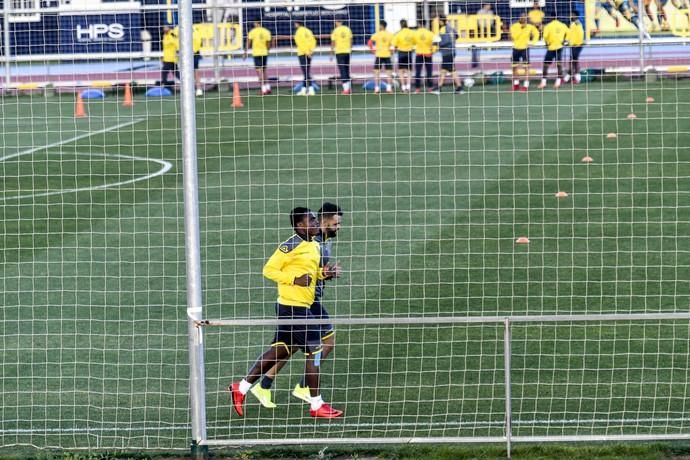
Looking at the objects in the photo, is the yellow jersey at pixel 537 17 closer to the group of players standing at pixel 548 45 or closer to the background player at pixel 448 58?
the group of players standing at pixel 548 45

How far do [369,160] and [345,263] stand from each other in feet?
21.4

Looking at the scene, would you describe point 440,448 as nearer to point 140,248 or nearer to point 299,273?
point 299,273

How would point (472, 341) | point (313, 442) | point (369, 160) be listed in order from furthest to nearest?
point (369, 160) < point (472, 341) < point (313, 442)

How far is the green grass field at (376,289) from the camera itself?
10.6 metres

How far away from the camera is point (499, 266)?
50.2 ft

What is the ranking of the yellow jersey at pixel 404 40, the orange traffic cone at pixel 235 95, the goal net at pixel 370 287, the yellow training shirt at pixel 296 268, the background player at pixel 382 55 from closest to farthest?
the goal net at pixel 370 287
the yellow training shirt at pixel 296 268
the orange traffic cone at pixel 235 95
the background player at pixel 382 55
the yellow jersey at pixel 404 40

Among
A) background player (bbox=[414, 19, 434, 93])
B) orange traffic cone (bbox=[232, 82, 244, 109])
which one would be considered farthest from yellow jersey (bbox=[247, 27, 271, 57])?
orange traffic cone (bbox=[232, 82, 244, 109])

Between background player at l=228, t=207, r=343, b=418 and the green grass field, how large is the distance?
0.75 ft

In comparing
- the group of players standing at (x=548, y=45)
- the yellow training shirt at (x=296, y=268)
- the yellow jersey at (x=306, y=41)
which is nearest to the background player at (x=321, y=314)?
the yellow training shirt at (x=296, y=268)


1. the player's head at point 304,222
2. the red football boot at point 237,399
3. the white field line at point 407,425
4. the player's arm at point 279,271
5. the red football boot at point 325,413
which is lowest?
the white field line at point 407,425

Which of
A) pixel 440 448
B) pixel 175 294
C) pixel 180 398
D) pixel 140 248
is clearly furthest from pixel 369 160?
pixel 440 448

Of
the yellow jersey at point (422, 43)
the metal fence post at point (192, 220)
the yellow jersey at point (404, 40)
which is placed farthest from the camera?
the yellow jersey at point (404, 40)

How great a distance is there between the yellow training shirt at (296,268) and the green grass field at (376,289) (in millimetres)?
947

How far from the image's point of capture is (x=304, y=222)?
34.5ft
